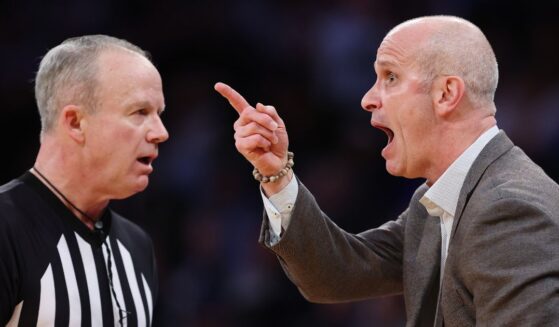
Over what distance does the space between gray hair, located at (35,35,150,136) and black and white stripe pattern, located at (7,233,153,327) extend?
1.20 ft

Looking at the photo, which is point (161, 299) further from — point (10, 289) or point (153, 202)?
point (10, 289)

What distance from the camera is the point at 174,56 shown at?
5.87m

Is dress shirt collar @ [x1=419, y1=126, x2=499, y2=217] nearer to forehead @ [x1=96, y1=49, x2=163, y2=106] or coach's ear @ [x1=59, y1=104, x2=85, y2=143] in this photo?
forehead @ [x1=96, y1=49, x2=163, y2=106]

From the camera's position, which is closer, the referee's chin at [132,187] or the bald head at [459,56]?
the bald head at [459,56]

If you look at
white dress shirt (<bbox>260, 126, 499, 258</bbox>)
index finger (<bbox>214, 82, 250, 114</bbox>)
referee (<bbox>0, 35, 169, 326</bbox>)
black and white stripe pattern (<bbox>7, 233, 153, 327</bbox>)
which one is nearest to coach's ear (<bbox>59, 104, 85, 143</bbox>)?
referee (<bbox>0, 35, 169, 326</bbox>)

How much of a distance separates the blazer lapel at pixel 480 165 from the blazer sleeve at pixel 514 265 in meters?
0.11

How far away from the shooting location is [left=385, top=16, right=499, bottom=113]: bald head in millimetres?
2199

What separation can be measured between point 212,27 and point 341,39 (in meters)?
0.87

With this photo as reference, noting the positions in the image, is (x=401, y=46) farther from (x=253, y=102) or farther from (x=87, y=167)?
(x=253, y=102)

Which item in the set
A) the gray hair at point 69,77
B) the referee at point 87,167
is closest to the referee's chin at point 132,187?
the referee at point 87,167

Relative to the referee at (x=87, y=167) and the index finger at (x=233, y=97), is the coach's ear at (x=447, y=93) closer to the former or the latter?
the index finger at (x=233, y=97)

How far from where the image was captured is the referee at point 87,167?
234 cm

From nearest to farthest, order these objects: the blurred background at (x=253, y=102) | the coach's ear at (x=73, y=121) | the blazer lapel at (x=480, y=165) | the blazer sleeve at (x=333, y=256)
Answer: the blazer lapel at (x=480, y=165), the blazer sleeve at (x=333, y=256), the coach's ear at (x=73, y=121), the blurred background at (x=253, y=102)

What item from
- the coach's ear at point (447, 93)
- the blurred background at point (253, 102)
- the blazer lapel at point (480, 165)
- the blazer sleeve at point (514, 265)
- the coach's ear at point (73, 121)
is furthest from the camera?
the blurred background at point (253, 102)
